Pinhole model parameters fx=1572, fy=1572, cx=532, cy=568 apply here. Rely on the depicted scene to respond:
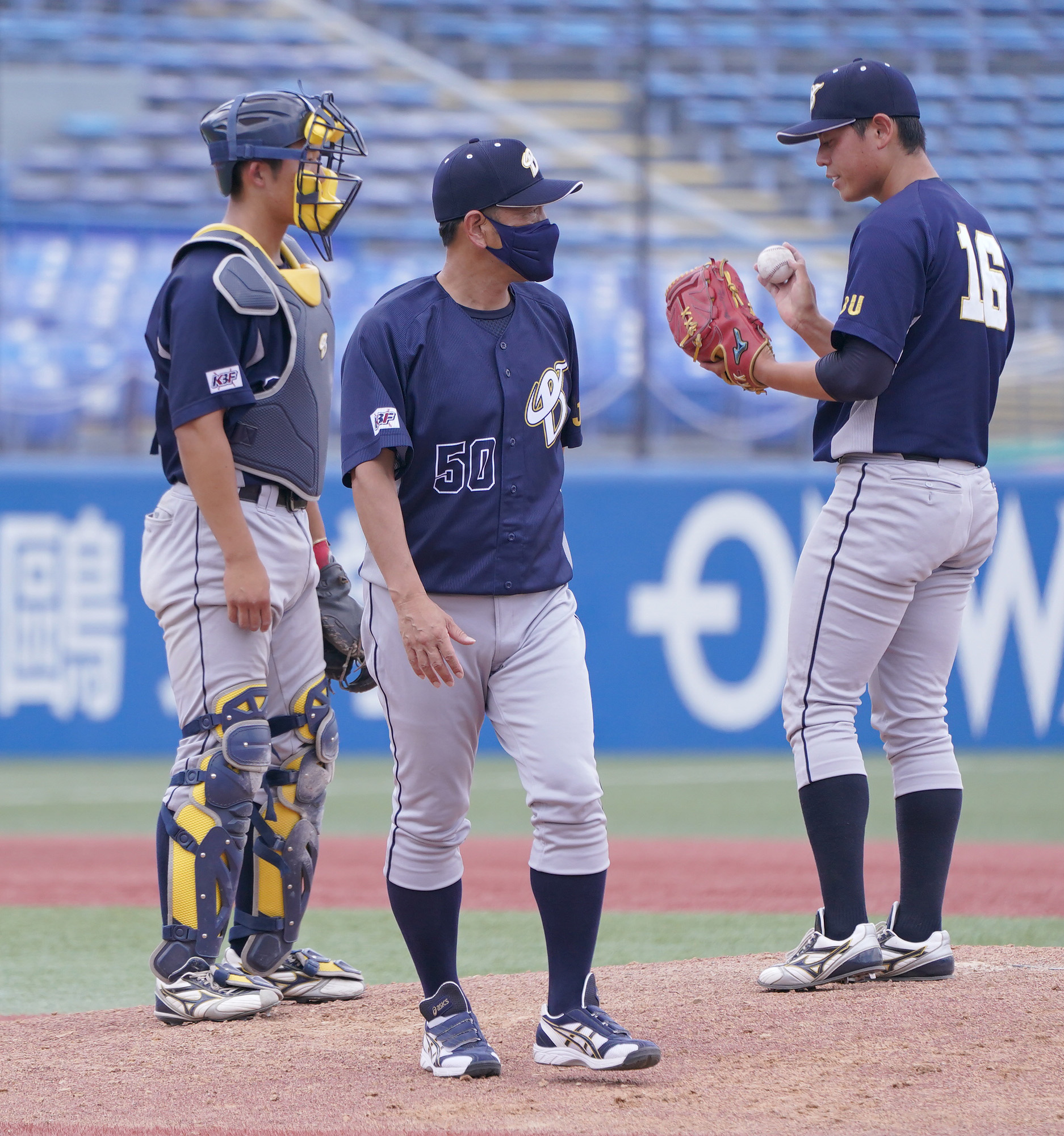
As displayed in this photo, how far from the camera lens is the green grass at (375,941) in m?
4.47

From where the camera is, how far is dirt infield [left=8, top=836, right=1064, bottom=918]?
572cm

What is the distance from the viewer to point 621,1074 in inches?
123

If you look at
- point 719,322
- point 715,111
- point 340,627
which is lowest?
point 340,627

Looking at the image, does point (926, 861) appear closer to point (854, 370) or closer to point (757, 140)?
point (854, 370)

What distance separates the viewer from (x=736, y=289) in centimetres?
385

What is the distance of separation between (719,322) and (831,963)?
1554 mm

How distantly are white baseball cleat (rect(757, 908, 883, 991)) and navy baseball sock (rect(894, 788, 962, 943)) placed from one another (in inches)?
4.6

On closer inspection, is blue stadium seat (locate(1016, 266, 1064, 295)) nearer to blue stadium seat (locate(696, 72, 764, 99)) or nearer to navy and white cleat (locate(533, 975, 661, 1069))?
blue stadium seat (locate(696, 72, 764, 99))

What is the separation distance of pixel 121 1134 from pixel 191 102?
12235 mm

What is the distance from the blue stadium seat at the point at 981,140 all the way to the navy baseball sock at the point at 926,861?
10385 millimetres

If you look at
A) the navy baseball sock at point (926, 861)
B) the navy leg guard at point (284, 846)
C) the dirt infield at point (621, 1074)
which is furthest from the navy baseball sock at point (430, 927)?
the navy baseball sock at point (926, 861)

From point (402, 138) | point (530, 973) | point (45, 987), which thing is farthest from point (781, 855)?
point (402, 138)

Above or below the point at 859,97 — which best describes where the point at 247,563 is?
below

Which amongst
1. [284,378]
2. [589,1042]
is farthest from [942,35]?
[589,1042]
